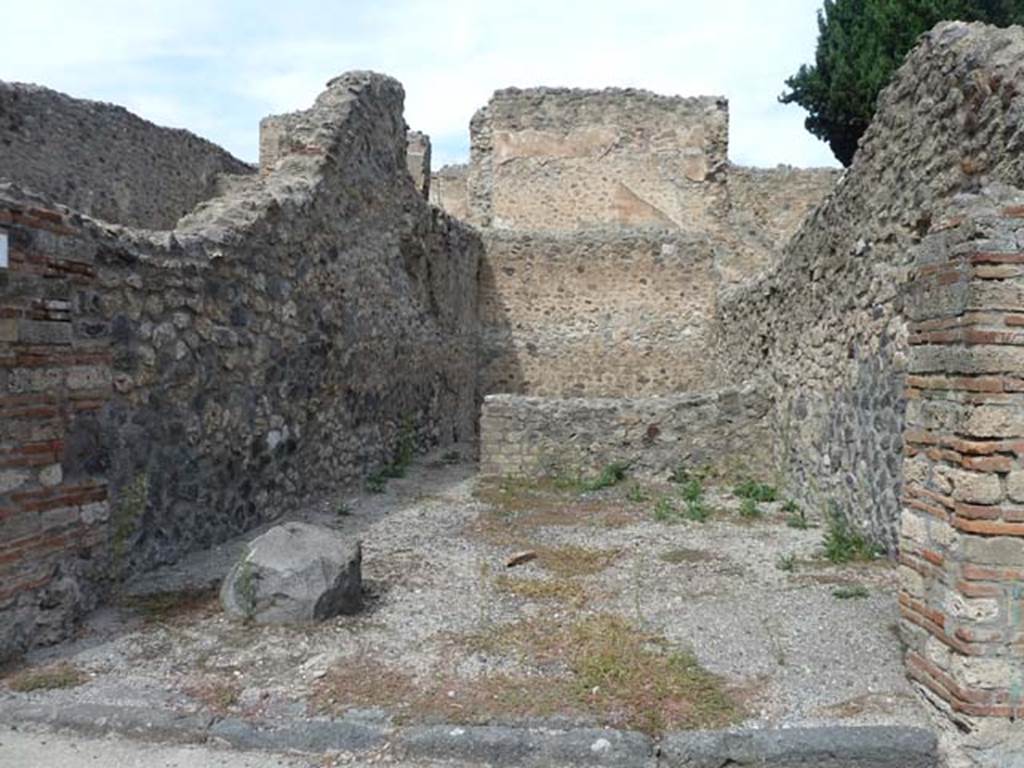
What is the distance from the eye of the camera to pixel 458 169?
24.6m

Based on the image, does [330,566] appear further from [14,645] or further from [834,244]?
[834,244]

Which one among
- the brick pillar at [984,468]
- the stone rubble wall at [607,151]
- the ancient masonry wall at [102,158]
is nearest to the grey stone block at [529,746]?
the brick pillar at [984,468]

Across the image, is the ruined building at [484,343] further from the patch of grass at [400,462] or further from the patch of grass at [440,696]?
the patch of grass at [440,696]

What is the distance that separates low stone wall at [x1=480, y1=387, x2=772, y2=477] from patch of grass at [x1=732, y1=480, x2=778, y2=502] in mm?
364

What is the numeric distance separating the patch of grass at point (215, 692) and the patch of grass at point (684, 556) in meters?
3.30

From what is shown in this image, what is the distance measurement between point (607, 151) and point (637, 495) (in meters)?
11.8

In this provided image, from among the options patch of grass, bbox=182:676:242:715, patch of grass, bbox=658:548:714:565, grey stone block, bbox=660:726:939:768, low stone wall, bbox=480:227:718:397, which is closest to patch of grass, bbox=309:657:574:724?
patch of grass, bbox=182:676:242:715

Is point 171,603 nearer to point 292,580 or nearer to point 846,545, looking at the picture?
point 292,580

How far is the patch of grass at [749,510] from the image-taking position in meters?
8.05

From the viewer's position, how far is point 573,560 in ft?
21.2

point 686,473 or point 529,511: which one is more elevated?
point 686,473

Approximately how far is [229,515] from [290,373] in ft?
4.83

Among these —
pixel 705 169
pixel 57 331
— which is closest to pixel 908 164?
pixel 57 331

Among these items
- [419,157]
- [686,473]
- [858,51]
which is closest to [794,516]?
[686,473]
